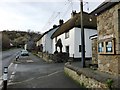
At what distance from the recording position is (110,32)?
9961 millimetres

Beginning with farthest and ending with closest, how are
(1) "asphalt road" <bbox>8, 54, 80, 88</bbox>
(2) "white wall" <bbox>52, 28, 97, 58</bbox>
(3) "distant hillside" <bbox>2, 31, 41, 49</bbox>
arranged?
(3) "distant hillside" <bbox>2, 31, 41, 49</bbox>
(2) "white wall" <bbox>52, 28, 97, 58</bbox>
(1) "asphalt road" <bbox>8, 54, 80, 88</bbox>

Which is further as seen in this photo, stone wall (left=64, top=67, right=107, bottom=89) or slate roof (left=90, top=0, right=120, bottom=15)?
slate roof (left=90, top=0, right=120, bottom=15)

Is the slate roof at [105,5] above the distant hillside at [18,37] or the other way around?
the other way around

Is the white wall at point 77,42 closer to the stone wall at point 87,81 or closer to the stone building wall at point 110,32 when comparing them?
the stone wall at point 87,81

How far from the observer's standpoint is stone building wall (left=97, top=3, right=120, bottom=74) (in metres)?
9.22

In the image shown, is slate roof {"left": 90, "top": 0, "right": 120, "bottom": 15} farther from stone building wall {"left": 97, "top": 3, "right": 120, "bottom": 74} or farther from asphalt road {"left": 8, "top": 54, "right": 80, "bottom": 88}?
asphalt road {"left": 8, "top": 54, "right": 80, "bottom": 88}

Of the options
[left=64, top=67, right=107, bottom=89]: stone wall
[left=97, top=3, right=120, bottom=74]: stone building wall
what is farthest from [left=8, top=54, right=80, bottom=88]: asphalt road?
[left=97, top=3, right=120, bottom=74]: stone building wall

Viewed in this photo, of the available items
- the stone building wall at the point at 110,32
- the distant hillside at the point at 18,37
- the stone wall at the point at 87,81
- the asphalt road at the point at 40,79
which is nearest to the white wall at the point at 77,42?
the asphalt road at the point at 40,79

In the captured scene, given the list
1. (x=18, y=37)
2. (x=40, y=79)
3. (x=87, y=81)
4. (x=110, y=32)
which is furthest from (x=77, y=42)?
(x=18, y=37)

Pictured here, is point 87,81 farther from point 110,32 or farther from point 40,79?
point 40,79

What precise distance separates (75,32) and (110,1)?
63.4 feet

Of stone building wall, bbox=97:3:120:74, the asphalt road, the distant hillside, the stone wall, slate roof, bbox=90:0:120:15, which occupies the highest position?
the distant hillside

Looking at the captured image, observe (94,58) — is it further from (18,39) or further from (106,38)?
(18,39)

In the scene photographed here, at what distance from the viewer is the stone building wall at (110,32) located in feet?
30.3
